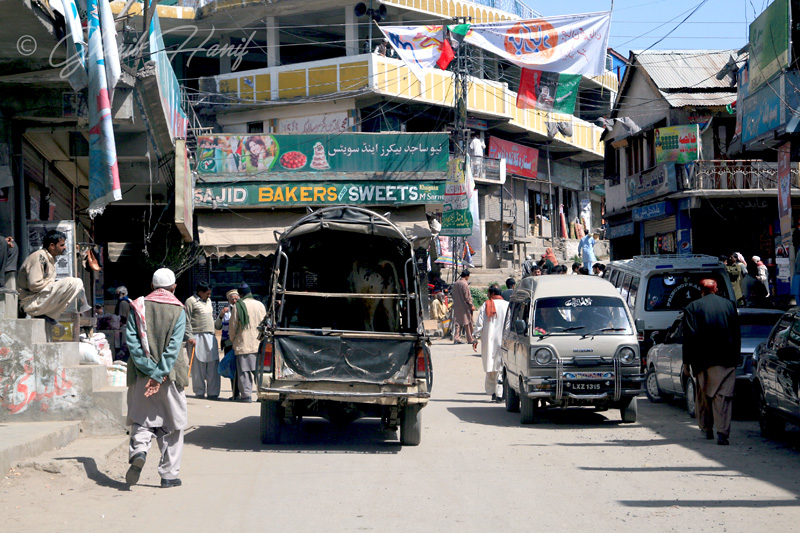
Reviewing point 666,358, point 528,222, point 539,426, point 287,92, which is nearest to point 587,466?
point 539,426

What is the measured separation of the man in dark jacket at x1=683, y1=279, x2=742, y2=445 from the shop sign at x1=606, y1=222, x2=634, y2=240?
27.0 metres

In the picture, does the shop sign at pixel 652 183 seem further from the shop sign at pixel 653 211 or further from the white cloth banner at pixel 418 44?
the white cloth banner at pixel 418 44

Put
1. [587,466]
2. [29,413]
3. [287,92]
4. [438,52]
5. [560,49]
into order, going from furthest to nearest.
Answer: [287,92], [438,52], [560,49], [29,413], [587,466]

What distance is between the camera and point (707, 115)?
31094 millimetres

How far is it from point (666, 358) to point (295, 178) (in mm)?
17761

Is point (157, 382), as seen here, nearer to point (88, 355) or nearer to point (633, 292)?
point (88, 355)

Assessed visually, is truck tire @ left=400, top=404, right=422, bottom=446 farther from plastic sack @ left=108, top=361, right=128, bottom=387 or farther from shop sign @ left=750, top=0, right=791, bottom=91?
shop sign @ left=750, top=0, right=791, bottom=91

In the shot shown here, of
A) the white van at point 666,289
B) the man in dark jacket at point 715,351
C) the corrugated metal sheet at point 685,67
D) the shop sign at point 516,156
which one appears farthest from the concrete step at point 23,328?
the shop sign at point 516,156

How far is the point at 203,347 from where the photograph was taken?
14906mm

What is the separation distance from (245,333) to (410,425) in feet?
16.1

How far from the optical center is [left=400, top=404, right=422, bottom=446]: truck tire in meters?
10.2

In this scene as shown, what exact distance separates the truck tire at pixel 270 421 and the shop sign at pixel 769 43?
11.4m

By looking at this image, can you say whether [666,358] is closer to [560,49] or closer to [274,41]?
[560,49]

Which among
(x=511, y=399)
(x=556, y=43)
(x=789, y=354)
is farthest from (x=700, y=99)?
(x=789, y=354)
